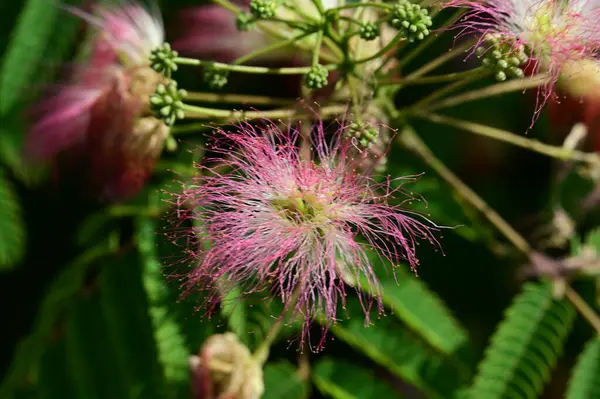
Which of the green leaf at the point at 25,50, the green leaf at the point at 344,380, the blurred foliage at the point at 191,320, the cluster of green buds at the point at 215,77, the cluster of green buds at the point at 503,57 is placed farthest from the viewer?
the green leaf at the point at 25,50

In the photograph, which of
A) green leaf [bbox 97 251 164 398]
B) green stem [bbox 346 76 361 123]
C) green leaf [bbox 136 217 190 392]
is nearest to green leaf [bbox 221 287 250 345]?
green leaf [bbox 136 217 190 392]

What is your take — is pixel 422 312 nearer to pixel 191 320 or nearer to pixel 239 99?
pixel 191 320

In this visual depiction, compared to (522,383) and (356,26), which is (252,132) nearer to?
(356,26)

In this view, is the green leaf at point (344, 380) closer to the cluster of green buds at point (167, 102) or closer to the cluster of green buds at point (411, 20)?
the cluster of green buds at point (167, 102)

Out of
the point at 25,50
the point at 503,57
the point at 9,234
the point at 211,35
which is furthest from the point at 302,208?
the point at 25,50

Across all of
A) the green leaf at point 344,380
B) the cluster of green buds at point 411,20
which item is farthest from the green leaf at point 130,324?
the cluster of green buds at point 411,20

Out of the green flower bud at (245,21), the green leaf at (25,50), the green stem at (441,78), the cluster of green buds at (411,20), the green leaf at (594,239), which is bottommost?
the green leaf at (594,239)

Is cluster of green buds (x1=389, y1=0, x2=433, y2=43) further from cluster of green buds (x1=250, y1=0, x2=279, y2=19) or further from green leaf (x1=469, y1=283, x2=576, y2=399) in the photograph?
green leaf (x1=469, y1=283, x2=576, y2=399)

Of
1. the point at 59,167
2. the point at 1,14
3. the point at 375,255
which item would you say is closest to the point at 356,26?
the point at 375,255
